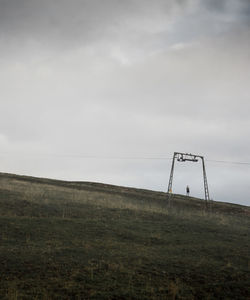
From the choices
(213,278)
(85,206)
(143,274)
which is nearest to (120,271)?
(143,274)

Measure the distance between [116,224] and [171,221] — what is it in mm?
7234

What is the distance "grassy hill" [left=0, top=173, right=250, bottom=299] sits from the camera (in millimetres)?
15820

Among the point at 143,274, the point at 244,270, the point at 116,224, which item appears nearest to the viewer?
the point at 143,274

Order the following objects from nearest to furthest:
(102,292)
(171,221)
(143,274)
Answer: (102,292), (143,274), (171,221)

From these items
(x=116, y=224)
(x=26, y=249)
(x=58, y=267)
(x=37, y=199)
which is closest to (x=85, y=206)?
(x=37, y=199)

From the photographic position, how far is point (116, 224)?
3070 cm

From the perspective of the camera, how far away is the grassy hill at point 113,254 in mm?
15820

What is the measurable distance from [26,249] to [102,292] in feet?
25.1

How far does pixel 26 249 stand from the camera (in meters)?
20.9

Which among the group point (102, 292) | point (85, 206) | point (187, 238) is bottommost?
point (102, 292)

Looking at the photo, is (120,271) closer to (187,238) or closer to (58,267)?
(58,267)

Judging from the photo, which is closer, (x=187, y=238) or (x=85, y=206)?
(x=187, y=238)

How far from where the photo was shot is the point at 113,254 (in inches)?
835

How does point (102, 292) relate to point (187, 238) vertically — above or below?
below
